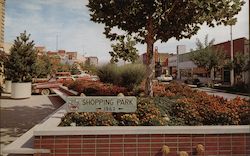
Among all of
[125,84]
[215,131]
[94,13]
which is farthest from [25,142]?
[125,84]

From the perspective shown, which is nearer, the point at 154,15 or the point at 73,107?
the point at 73,107

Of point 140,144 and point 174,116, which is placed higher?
point 174,116

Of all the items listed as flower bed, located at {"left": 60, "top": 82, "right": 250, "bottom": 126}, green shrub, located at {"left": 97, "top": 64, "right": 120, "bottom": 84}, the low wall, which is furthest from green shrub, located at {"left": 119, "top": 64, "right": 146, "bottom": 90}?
the low wall

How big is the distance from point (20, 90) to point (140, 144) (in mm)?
12404

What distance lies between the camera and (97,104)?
6.06 meters

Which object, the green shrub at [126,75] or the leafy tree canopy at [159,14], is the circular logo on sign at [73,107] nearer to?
the leafy tree canopy at [159,14]

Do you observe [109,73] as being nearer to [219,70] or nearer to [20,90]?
[20,90]

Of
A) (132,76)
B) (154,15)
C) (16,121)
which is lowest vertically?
(16,121)

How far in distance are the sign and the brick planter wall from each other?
762 millimetres

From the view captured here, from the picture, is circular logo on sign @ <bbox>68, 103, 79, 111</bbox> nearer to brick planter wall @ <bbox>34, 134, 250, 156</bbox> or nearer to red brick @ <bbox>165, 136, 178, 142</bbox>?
brick planter wall @ <bbox>34, 134, 250, 156</bbox>

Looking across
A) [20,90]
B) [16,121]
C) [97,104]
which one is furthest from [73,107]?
[20,90]

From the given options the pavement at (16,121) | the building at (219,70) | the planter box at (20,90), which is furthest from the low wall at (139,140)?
the building at (219,70)

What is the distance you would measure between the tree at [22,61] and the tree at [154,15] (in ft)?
28.6

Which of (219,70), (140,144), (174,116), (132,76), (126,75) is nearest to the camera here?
(140,144)
